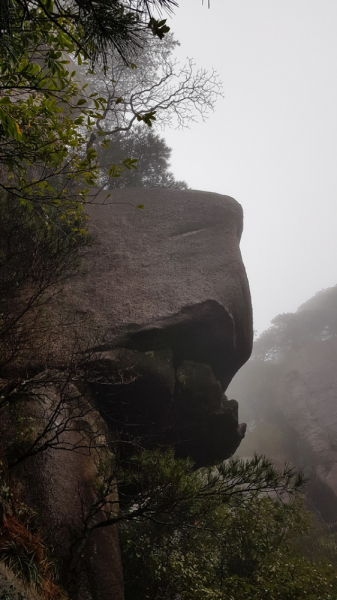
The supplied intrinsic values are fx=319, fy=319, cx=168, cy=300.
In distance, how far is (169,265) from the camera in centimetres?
913

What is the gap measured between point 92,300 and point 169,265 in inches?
102

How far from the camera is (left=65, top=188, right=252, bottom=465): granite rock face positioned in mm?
7336

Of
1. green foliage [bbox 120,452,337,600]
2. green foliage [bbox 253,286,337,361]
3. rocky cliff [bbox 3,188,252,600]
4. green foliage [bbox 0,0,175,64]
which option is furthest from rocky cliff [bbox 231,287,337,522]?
green foliage [bbox 0,0,175,64]

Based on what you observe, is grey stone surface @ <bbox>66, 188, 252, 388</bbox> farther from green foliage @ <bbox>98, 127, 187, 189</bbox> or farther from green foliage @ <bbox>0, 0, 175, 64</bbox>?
green foliage @ <bbox>0, 0, 175, 64</bbox>

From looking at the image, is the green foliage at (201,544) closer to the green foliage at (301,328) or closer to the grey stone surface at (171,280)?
the grey stone surface at (171,280)

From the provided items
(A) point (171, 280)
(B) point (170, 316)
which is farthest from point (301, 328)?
(B) point (170, 316)

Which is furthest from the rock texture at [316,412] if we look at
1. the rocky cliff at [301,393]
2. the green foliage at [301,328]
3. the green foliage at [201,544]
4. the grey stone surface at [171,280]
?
the grey stone surface at [171,280]

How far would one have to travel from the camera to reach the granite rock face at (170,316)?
7.34 meters

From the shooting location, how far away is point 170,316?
25.8 ft

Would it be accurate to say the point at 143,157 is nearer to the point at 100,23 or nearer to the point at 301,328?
the point at 100,23

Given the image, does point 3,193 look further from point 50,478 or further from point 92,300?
point 50,478

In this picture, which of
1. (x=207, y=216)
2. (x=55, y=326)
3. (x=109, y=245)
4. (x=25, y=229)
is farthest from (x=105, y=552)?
(x=207, y=216)

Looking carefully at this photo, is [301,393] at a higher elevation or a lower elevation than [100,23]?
higher

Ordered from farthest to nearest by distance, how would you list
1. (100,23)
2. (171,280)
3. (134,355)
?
(171,280) → (134,355) → (100,23)
